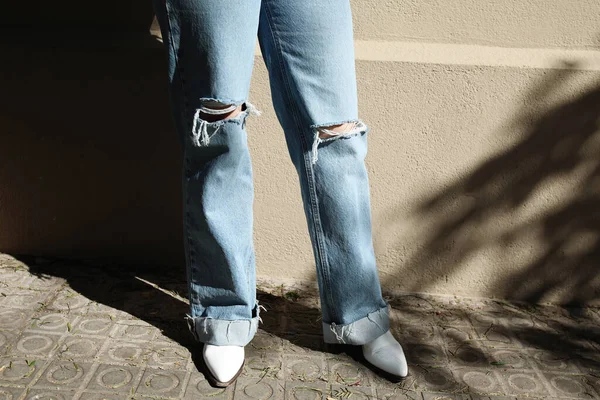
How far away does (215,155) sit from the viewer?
205cm

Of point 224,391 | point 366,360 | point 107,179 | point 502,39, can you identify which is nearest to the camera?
point 224,391

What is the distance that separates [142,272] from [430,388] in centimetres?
129

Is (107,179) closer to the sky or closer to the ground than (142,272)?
closer to the sky

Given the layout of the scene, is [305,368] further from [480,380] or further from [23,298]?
[23,298]

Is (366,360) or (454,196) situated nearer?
(366,360)

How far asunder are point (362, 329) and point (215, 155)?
74 cm

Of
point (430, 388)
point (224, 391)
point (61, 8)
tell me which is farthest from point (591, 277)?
point (61, 8)

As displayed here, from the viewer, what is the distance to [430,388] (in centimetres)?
219

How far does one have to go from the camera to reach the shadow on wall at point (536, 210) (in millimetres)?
2605

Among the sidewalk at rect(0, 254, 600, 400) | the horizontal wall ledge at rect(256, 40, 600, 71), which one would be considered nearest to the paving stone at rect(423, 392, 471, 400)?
the sidewalk at rect(0, 254, 600, 400)

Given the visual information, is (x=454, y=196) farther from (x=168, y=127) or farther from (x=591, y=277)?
(x=168, y=127)

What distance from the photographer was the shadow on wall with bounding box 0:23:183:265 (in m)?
2.65

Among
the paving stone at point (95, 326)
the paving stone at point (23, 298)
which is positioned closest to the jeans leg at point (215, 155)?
the paving stone at point (95, 326)

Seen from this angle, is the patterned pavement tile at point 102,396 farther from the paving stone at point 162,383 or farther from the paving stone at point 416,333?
the paving stone at point 416,333
